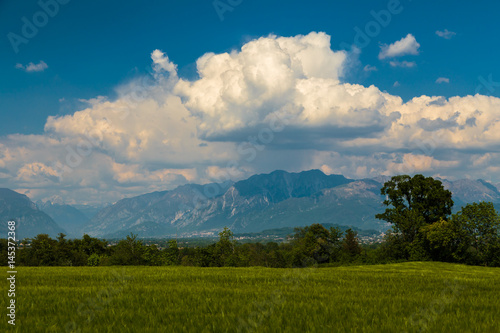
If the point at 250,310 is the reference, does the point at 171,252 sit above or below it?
below

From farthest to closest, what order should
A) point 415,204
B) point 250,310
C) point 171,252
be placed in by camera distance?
point 171,252 < point 415,204 < point 250,310

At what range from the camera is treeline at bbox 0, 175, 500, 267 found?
72.8 m

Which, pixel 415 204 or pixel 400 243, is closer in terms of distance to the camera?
pixel 415 204

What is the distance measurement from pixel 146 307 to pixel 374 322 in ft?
23.8

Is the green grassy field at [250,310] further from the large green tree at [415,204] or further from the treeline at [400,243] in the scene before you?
the large green tree at [415,204]

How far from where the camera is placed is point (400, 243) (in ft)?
282

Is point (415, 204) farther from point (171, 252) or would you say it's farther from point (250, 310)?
point (250, 310)

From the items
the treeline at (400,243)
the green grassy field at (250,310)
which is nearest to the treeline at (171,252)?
the treeline at (400,243)

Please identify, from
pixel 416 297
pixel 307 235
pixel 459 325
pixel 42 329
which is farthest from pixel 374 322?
pixel 307 235

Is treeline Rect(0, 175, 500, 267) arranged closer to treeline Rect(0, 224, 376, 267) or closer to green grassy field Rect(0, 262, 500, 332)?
treeline Rect(0, 224, 376, 267)

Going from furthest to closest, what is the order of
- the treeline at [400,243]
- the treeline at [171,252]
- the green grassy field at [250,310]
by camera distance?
the treeline at [171,252] → the treeline at [400,243] → the green grassy field at [250,310]

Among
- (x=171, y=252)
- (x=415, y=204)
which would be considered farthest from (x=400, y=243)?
(x=171, y=252)

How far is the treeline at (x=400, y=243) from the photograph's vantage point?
239 feet

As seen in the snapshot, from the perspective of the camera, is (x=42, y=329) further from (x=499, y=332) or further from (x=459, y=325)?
(x=499, y=332)
